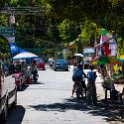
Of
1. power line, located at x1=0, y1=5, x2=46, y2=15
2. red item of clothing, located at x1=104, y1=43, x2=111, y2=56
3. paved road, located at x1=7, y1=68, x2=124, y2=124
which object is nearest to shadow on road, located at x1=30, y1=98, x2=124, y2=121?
paved road, located at x1=7, y1=68, x2=124, y2=124

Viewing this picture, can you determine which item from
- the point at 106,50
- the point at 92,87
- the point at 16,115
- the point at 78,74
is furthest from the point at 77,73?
the point at 106,50

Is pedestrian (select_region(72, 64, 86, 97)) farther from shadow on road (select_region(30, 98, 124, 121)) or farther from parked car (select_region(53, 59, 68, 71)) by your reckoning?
parked car (select_region(53, 59, 68, 71))

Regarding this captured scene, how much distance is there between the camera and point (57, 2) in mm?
20344

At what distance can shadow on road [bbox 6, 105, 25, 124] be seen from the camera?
54.0 ft

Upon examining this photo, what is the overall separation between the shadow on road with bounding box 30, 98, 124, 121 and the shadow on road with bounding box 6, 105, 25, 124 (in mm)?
682

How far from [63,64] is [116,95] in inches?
1655

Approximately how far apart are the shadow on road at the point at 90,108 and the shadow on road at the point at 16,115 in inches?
26.8

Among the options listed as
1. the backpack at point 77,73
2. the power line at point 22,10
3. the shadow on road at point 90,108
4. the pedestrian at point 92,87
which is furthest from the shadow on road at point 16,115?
the power line at point 22,10

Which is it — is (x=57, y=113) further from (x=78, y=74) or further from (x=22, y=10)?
(x=22, y=10)

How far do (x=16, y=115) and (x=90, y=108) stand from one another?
3.84 meters

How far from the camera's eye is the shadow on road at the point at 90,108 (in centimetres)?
1828

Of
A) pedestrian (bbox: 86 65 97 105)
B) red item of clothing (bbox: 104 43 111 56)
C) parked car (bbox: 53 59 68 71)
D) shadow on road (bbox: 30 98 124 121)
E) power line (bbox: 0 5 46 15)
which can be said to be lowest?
parked car (bbox: 53 59 68 71)

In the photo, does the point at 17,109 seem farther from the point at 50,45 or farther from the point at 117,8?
the point at 50,45

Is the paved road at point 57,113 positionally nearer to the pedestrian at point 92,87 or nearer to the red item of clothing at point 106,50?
the pedestrian at point 92,87
